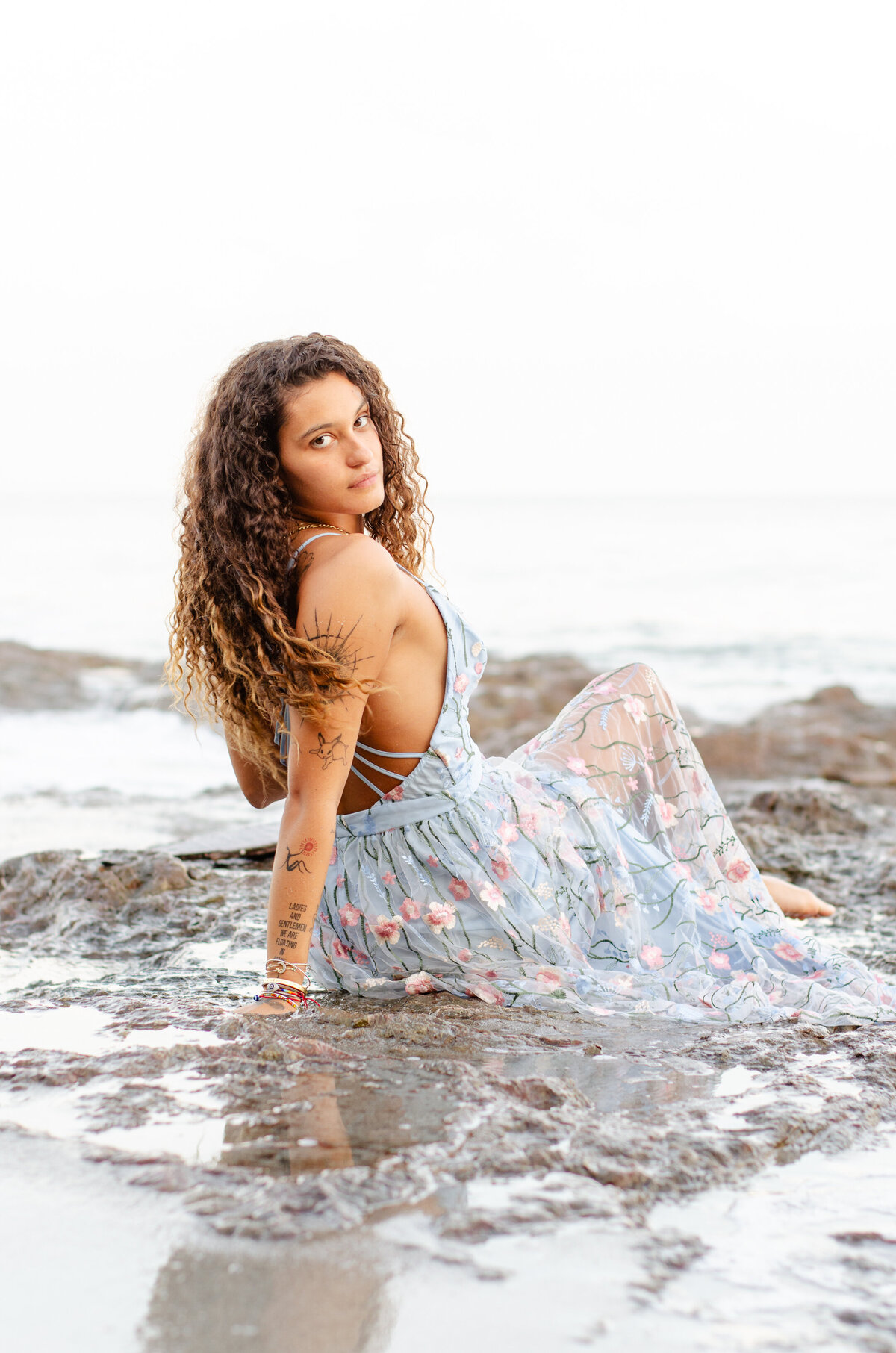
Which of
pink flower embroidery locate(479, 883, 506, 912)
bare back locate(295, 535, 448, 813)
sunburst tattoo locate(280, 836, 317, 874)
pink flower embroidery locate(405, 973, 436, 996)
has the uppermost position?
bare back locate(295, 535, 448, 813)

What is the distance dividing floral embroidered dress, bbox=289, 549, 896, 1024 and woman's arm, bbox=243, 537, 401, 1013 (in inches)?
10.8

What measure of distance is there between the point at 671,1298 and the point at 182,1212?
638 mm

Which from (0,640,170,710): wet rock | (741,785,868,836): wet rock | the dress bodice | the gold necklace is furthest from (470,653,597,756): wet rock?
the gold necklace

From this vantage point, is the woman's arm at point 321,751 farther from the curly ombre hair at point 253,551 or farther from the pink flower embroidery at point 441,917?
the pink flower embroidery at point 441,917

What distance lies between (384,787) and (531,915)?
44 centimetres

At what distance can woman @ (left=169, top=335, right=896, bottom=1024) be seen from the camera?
239 cm

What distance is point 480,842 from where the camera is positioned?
2658 mm

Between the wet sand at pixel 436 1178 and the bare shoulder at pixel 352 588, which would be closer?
the wet sand at pixel 436 1178

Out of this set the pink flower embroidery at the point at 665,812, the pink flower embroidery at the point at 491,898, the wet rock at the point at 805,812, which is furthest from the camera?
the wet rock at the point at 805,812

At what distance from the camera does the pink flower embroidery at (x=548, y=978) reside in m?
2.56

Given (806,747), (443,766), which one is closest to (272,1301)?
(443,766)

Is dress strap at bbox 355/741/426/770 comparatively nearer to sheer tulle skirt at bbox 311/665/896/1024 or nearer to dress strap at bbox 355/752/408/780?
dress strap at bbox 355/752/408/780

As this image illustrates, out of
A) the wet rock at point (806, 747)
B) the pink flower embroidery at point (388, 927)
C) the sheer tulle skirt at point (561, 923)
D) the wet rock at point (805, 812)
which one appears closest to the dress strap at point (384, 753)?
the sheer tulle skirt at point (561, 923)

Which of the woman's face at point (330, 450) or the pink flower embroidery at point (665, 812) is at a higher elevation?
the woman's face at point (330, 450)
